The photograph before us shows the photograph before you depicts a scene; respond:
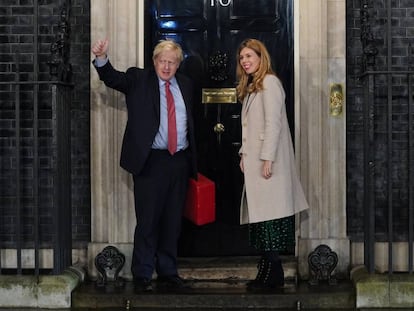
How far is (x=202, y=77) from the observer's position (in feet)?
18.4

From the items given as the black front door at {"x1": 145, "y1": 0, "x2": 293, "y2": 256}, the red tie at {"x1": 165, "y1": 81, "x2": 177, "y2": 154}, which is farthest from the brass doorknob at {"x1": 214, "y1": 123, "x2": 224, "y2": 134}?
the red tie at {"x1": 165, "y1": 81, "x2": 177, "y2": 154}

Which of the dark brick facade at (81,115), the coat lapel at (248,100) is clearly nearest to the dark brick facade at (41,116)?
the dark brick facade at (81,115)

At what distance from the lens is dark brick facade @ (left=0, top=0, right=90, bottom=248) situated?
5406mm

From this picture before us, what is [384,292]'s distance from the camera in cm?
489

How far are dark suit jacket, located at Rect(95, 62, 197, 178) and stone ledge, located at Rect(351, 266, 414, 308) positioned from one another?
4.93 feet

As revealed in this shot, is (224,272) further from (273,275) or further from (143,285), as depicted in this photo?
(143,285)

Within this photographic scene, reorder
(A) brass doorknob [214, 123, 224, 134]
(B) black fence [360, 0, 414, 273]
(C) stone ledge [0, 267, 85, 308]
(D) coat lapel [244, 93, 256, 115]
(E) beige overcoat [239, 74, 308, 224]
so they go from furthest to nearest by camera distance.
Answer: (A) brass doorknob [214, 123, 224, 134]
(B) black fence [360, 0, 414, 273]
(C) stone ledge [0, 267, 85, 308]
(D) coat lapel [244, 93, 256, 115]
(E) beige overcoat [239, 74, 308, 224]

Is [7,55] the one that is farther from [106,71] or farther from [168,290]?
[168,290]

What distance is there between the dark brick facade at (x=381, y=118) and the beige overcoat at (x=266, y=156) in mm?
799

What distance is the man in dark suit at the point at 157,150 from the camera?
16.2 feet

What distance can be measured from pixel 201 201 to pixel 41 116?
1.48 meters

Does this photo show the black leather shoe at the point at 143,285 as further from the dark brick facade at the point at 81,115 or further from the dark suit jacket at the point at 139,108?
the dark suit jacket at the point at 139,108

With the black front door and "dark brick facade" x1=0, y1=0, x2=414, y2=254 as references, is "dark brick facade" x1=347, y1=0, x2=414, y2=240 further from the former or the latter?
the black front door

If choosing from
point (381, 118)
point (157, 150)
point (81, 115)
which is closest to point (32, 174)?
point (81, 115)
